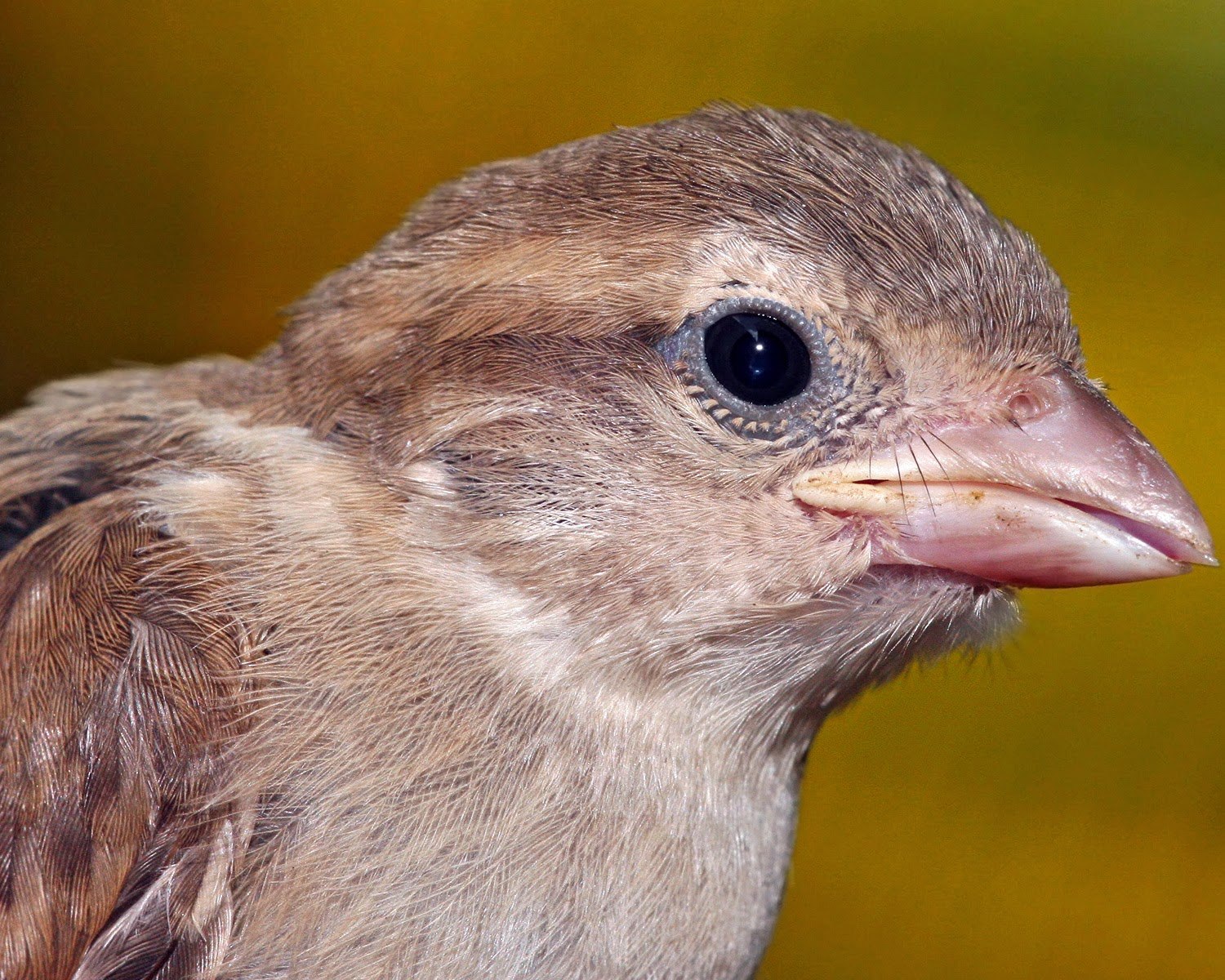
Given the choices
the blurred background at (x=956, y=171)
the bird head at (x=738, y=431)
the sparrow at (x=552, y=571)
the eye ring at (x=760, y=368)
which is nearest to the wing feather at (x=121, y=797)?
the sparrow at (x=552, y=571)

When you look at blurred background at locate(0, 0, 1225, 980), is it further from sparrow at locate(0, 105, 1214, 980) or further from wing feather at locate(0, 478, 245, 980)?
wing feather at locate(0, 478, 245, 980)

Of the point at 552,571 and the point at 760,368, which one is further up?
the point at 760,368

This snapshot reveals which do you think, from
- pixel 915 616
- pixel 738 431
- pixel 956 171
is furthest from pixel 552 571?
pixel 956 171

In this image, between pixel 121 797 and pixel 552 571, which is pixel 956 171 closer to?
pixel 552 571

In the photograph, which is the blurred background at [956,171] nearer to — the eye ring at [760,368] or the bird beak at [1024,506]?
the bird beak at [1024,506]

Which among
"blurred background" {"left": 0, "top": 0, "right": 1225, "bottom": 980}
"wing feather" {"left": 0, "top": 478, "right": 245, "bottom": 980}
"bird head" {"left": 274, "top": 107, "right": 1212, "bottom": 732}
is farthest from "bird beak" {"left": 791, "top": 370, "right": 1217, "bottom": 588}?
"blurred background" {"left": 0, "top": 0, "right": 1225, "bottom": 980}

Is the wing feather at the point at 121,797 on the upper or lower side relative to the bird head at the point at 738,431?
lower

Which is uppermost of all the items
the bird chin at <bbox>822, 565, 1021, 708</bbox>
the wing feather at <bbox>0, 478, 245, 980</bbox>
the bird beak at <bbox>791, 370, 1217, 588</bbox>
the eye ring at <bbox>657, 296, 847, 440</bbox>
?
the eye ring at <bbox>657, 296, 847, 440</bbox>

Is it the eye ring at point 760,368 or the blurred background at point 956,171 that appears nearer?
the eye ring at point 760,368

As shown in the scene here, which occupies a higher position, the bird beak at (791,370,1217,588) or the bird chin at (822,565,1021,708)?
the bird beak at (791,370,1217,588)
